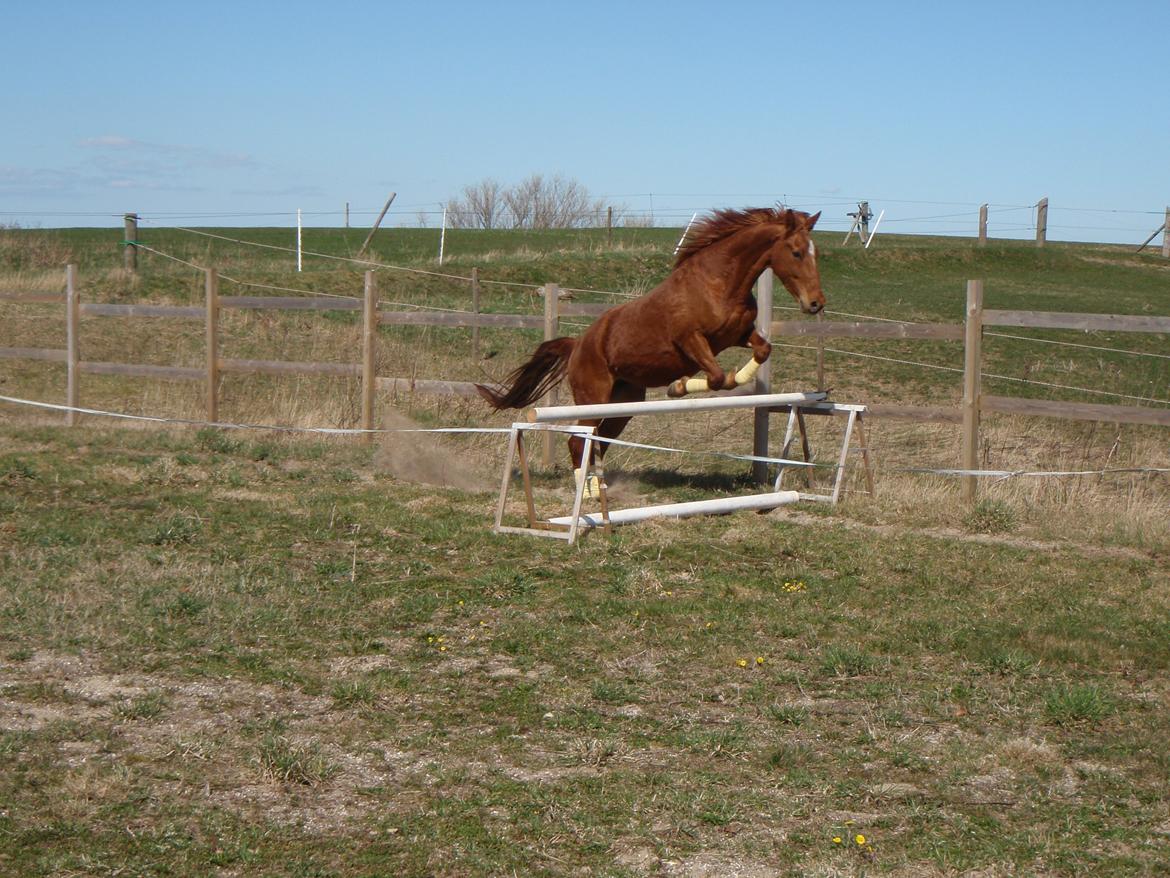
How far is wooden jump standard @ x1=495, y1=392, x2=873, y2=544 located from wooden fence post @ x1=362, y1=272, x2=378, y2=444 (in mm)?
3758

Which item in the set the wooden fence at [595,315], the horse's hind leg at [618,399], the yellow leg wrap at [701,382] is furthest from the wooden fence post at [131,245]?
the yellow leg wrap at [701,382]

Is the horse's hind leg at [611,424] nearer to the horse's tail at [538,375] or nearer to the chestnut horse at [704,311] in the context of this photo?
the chestnut horse at [704,311]

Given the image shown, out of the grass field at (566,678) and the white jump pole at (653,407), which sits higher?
the white jump pole at (653,407)

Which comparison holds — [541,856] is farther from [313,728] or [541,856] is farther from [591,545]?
[591,545]

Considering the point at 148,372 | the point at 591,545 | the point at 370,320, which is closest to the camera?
the point at 591,545

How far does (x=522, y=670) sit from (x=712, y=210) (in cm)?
484

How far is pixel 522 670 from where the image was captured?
5.53m

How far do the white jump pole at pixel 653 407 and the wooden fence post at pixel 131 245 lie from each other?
16.2 meters

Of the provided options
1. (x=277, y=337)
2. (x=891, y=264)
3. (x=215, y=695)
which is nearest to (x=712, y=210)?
(x=215, y=695)

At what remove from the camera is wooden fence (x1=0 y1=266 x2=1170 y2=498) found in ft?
30.4

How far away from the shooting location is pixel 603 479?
8836 mm

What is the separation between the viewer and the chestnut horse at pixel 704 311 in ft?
29.0

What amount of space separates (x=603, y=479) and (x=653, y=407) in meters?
0.64

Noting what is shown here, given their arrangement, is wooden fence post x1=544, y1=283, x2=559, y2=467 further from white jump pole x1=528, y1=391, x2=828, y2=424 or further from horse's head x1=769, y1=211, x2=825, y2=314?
horse's head x1=769, y1=211, x2=825, y2=314
